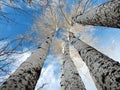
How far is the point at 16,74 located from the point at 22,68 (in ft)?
1.18

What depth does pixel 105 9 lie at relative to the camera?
4.56m

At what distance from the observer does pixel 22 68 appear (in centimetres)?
363

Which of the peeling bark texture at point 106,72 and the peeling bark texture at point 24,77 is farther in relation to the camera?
the peeling bark texture at point 106,72

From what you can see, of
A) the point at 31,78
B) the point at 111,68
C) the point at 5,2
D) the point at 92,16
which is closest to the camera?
the point at 111,68

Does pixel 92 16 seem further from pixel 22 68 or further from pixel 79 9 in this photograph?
pixel 79 9

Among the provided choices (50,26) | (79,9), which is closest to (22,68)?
(79,9)

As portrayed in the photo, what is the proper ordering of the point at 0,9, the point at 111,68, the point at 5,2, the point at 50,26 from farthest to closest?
1. the point at 50,26
2. the point at 0,9
3. the point at 5,2
4. the point at 111,68

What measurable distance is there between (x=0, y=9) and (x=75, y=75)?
247cm

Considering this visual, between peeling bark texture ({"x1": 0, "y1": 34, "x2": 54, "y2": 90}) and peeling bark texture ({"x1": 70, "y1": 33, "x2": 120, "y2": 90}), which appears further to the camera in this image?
peeling bark texture ({"x1": 70, "y1": 33, "x2": 120, "y2": 90})

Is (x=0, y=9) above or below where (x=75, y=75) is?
above

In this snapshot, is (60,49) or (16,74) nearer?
(16,74)

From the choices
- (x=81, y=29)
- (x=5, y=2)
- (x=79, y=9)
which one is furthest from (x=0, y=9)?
(x=81, y=29)

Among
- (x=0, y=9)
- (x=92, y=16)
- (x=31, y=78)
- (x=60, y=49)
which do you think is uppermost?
(x=0, y=9)

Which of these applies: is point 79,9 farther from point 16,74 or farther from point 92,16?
point 16,74
